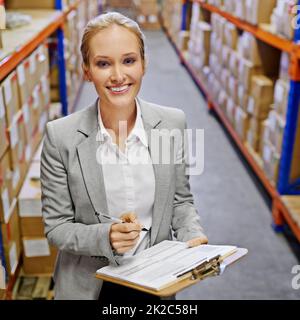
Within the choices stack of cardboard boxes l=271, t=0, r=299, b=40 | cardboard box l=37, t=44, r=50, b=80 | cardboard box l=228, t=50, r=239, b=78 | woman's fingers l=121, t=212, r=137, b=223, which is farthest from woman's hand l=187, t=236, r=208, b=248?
cardboard box l=228, t=50, r=239, b=78

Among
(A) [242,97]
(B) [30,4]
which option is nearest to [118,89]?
(A) [242,97]

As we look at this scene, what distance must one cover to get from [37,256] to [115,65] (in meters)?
1.81

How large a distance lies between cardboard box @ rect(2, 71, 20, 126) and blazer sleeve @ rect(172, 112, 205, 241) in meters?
1.31

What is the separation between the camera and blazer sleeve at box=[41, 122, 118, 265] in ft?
4.90

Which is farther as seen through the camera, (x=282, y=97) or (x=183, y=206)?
(x=282, y=97)

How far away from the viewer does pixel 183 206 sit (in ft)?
5.69

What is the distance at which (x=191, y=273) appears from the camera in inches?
52.4

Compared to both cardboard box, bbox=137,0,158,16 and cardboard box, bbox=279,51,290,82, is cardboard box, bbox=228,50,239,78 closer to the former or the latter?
cardboard box, bbox=279,51,290,82

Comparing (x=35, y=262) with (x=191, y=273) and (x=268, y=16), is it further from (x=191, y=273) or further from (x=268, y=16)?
(x=268, y=16)

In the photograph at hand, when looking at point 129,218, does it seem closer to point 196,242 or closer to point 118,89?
point 196,242

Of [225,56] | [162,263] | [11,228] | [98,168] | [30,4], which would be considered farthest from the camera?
[225,56]

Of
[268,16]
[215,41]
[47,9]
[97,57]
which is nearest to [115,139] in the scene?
[97,57]

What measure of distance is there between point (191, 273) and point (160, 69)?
7817 mm

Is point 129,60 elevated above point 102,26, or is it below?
below
